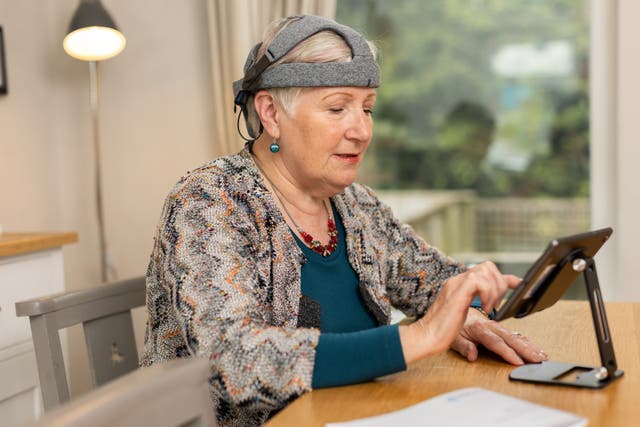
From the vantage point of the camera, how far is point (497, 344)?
155 cm

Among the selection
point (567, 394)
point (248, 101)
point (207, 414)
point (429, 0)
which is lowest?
point (567, 394)

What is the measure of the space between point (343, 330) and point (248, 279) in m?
0.33

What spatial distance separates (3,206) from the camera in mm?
3262

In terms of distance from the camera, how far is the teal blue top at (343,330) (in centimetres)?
136

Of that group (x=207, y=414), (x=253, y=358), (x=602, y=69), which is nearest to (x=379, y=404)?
(x=253, y=358)

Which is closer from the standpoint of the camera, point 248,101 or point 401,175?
point 248,101

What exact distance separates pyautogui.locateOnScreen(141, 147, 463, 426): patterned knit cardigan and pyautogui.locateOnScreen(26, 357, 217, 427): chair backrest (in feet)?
1.18

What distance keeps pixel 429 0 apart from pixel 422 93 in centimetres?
37

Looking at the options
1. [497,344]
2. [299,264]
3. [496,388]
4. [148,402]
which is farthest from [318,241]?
[148,402]

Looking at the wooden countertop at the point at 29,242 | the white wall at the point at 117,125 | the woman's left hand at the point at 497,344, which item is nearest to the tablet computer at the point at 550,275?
the woman's left hand at the point at 497,344

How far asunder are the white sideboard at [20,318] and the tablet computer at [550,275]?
164 cm

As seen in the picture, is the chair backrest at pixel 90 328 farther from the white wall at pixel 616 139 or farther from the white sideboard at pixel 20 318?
the white wall at pixel 616 139

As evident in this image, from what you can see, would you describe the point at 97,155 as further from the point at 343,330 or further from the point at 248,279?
the point at 248,279

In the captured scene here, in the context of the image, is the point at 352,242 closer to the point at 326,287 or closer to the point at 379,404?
the point at 326,287
